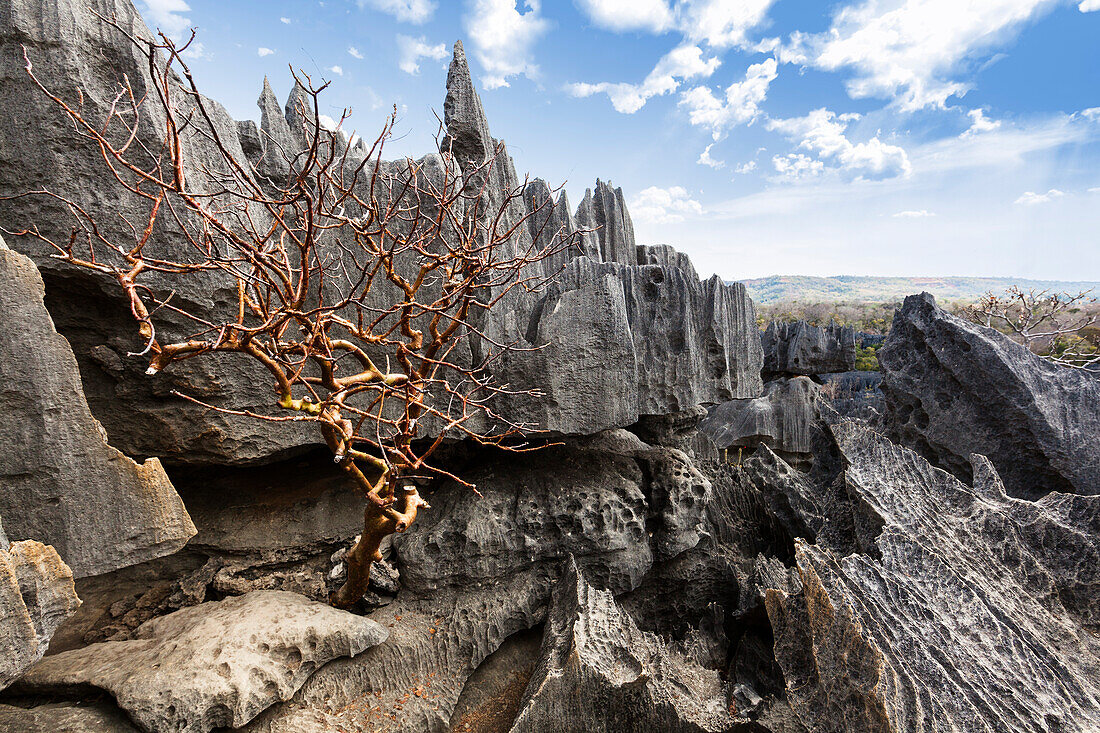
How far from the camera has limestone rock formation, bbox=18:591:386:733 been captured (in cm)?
274

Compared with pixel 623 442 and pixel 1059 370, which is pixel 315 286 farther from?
pixel 1059 370

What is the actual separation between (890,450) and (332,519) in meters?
5.37

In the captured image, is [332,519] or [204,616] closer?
[204,616]

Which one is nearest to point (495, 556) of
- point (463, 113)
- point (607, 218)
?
point (607, 218)

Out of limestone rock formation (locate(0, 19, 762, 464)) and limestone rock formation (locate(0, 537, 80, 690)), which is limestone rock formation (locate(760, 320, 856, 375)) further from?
limestone rock formation (locate(0, 537, 80, 690))

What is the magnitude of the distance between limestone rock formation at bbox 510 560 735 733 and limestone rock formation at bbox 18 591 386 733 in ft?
4.43

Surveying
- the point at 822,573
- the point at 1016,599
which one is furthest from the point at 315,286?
the point at 1016,599

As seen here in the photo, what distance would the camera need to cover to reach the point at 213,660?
296 cm

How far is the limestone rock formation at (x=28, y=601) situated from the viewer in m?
2.12

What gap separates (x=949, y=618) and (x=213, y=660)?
4.83m

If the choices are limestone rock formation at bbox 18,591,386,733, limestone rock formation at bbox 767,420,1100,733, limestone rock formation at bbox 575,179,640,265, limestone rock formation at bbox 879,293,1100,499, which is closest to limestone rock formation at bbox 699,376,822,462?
limestone rock formation at bbox 879,293,1100,499

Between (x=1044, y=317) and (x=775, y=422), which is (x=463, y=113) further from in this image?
(x=775, y=422)

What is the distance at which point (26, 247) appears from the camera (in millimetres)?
2850

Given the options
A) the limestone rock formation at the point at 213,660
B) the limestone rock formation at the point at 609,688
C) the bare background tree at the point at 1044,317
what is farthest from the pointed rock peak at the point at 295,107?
the bare background tree at the point at 1044,317
